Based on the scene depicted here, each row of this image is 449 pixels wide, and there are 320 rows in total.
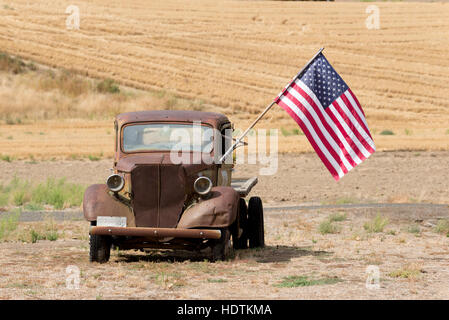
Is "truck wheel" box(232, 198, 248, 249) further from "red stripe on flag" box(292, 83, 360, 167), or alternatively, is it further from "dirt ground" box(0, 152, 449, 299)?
"red stripe on flag" box(292, 83, 360, 167)

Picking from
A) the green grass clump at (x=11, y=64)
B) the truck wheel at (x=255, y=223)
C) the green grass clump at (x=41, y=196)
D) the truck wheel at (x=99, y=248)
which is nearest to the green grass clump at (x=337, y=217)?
the truck wheel at (x=255, y=223)

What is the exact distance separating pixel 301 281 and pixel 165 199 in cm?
218

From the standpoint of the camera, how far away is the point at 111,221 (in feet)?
39.5

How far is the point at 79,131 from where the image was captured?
3694 centimetres

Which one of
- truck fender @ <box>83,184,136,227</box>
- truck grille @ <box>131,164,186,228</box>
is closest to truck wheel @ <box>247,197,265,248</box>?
truck grille @ <box>131,164,186,228</box>

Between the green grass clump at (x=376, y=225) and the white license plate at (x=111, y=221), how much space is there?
5.91 m

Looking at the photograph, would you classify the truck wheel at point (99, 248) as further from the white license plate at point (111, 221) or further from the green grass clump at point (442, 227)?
the green grass clump at point (442, 227)

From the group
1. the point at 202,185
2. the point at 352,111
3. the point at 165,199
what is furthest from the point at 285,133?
the point at 165,199

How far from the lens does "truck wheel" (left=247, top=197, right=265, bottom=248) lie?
13.9 meters

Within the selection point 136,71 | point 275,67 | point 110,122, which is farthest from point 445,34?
point 110,122

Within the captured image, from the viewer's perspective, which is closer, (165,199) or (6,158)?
(165,199)

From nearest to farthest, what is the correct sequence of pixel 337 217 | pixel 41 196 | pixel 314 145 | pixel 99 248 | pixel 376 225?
1. pixel 99 248
2. pixel 314 145
3. pixel 376 225
4. pixel 337 217
5. pixel 41 196

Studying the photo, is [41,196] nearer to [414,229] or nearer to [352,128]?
[414,229]
